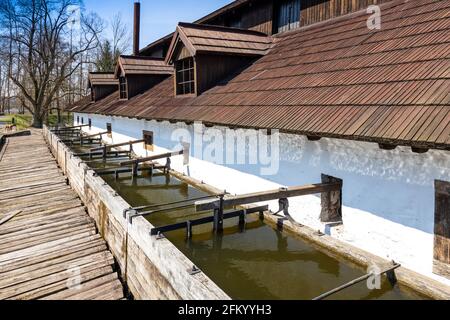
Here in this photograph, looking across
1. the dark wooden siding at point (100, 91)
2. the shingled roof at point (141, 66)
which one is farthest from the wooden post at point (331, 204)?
the dark wooden siding at point (100, 91)

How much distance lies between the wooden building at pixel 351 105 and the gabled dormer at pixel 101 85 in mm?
12745

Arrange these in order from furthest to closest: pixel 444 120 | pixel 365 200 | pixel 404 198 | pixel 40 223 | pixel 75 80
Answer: pixel 75 80 < pixel 40 223 < pixel 365 200 < pixel 404 198 < pixel 444 120

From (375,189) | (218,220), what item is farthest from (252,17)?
(375,189)

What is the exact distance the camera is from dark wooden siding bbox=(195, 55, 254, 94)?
10.2 metres

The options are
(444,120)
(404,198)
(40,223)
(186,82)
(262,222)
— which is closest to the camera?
(444,120)

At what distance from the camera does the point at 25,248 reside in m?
6.49

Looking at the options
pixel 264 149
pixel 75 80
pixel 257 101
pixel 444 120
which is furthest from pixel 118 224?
pixel 75 80

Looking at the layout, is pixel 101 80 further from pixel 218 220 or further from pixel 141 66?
pixel 218 220

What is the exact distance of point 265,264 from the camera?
18.1ft

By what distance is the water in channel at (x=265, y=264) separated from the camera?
4.65 metres

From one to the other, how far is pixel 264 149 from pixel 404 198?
321cm

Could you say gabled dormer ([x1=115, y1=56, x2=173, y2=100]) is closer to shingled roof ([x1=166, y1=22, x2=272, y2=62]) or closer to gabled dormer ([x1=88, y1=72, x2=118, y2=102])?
gabled dormer ([x1=88, y1=72, x2=118, y2=102])

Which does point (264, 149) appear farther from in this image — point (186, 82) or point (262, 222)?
point (186, 82)

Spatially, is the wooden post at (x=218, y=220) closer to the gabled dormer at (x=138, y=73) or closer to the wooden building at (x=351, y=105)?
the wooden building at (x=351, y=105)
